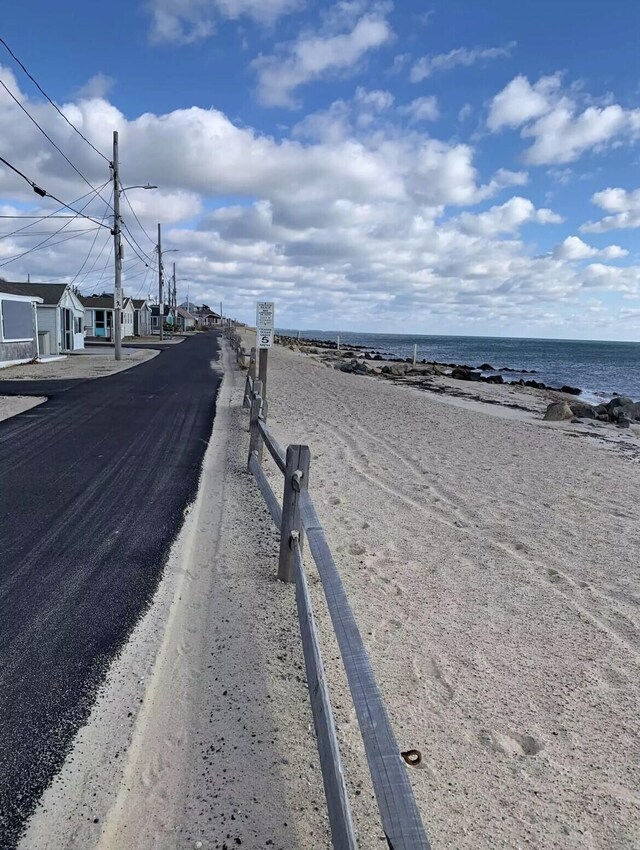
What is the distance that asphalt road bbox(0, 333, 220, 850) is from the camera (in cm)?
276

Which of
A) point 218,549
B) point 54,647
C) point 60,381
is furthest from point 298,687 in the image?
point 60,381

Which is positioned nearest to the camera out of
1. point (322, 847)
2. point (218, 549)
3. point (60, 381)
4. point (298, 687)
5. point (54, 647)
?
point (322, 847)

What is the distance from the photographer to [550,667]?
3.60m

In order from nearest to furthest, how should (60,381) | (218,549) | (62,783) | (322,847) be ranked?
(322,847)
(62,783)
(218,549)
(60,381)

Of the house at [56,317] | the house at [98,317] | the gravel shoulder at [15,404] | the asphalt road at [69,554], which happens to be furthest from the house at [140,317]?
the asphalt road at [69,554]

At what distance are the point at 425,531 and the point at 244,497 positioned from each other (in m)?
2.17

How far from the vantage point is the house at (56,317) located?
25.1 metres

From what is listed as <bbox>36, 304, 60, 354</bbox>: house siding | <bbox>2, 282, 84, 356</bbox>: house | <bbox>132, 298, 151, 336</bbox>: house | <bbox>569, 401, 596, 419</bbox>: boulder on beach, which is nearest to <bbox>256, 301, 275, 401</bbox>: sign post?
<bbox>569, 401, 596, 419</bbox>: boulder on beach

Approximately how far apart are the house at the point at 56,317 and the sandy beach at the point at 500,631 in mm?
20656

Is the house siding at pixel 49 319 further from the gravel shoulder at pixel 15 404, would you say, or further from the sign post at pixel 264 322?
the sign post at pixel 264 322

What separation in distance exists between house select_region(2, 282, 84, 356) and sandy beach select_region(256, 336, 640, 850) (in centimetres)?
2066

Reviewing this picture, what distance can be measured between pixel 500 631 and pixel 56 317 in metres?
27.3

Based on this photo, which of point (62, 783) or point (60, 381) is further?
point (60, 381)

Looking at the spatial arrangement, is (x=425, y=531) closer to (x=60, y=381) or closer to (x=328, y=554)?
(x=328, y=554)
